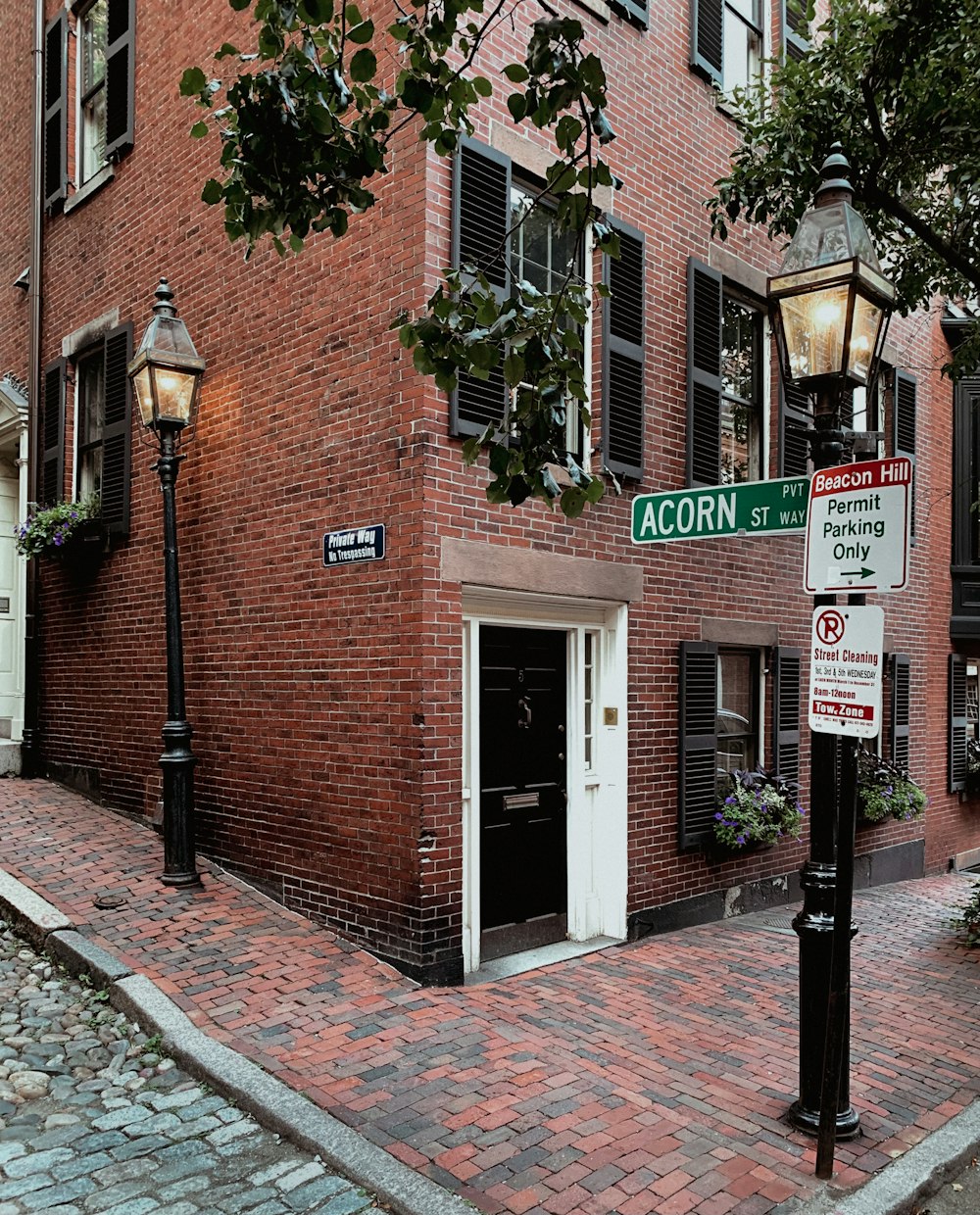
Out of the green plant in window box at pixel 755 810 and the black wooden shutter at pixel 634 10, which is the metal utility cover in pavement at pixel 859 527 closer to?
the green plant in window box at pixel 755 810

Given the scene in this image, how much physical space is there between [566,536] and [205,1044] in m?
3.80

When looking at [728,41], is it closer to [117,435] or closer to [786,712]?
[786,712]

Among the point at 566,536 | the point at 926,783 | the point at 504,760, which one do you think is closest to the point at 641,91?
the point at 566,536

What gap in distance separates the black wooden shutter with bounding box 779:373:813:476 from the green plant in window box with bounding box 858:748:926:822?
10.5 feet

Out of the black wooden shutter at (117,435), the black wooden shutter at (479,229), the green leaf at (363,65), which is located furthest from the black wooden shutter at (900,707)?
the green leaf at (363,65)

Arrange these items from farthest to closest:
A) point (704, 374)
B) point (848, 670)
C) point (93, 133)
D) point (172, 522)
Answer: point (93, 133)
point (704, 374)
point (172, 522)
point (848, 670)

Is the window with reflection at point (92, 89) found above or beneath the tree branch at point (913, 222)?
above

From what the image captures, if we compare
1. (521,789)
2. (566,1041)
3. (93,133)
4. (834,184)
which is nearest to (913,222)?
(834,184)

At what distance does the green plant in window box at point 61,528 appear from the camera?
8.80 meters

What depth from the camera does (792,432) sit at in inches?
351

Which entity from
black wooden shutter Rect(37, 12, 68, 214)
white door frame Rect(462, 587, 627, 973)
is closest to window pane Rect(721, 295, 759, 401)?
white door frame Rect(462, 587, 627, 973)

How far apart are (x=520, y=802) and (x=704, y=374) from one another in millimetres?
3816

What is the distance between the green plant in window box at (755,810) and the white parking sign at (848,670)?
393 centimetres

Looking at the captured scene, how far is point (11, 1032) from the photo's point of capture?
4859mm
